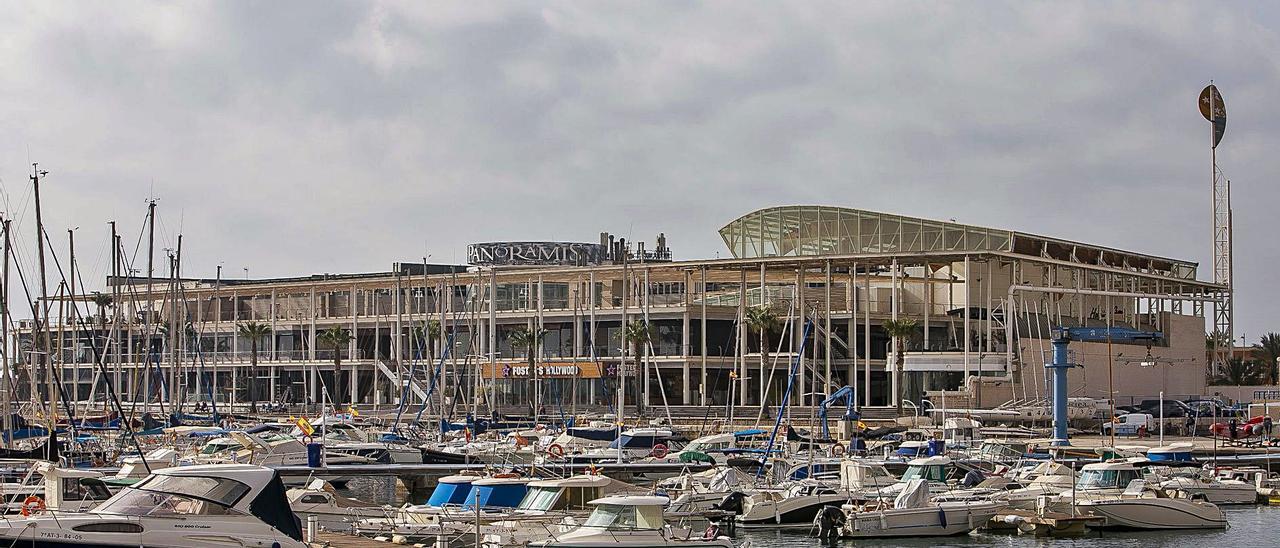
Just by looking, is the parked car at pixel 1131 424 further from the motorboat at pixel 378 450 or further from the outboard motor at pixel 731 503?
Result: the outboard motor at pixel 731 503

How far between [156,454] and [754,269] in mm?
62400

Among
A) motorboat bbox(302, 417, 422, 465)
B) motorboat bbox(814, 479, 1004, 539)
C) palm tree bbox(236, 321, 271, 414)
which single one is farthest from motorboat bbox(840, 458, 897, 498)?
palm tree bbox(236, 321, 271, 414)

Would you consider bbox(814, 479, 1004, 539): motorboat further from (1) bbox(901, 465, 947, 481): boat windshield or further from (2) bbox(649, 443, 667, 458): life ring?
(2) bbox(649, 443, 667, 458): life ring

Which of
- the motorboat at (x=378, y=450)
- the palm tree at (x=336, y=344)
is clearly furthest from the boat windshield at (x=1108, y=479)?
the palm tree at (x=336, y=344)

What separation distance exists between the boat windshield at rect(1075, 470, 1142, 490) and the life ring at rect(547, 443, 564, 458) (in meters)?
24.3

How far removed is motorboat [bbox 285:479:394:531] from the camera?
44.4 metres

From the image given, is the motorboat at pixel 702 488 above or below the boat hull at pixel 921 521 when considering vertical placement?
above

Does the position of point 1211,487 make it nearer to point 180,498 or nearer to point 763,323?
point 180,498

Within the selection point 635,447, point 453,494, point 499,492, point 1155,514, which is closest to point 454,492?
point 453,494

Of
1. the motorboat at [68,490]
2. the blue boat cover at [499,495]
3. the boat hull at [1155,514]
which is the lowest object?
the boat hull at [1155,514]

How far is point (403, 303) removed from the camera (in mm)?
132750

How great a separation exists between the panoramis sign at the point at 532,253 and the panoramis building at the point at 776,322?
14.8 meters

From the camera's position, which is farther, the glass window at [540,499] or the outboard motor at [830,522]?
the outboard motor at [830,522]

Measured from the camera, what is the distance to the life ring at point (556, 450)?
227 ft
